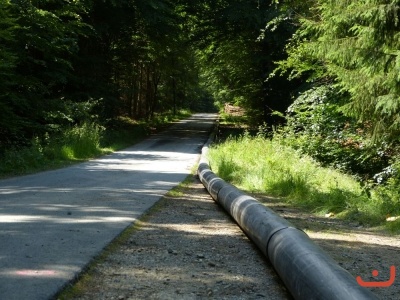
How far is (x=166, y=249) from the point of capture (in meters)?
5.66

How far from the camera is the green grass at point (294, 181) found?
886 centimetres

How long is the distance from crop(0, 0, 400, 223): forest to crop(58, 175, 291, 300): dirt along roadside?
3823 millimetres

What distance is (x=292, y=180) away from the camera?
1116 centimetres

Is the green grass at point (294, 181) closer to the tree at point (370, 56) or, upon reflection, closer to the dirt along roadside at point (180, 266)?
the tree at point (370, 56)

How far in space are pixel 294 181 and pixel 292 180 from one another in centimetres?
6

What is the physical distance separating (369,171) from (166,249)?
11.7m

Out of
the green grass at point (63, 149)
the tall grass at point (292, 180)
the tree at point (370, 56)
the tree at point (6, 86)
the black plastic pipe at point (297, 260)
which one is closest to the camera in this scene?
the black plastic pipe at point (297, 260)

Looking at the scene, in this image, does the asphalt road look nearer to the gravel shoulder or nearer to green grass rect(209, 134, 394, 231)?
the gravel shoulder

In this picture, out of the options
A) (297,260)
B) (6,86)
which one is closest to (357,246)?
(297,260)

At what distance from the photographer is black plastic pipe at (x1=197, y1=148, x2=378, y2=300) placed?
3.49 metres

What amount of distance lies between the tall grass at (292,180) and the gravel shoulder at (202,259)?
2.46 ft

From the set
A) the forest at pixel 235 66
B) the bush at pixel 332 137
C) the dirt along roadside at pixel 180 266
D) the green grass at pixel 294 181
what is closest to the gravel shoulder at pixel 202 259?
the dirt along roadside at pixel 180 266

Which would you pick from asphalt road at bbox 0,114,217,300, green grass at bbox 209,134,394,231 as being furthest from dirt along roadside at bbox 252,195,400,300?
asphalt road at bbox 0,114,217,300

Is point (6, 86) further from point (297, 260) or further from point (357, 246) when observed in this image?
point (297, 260)
